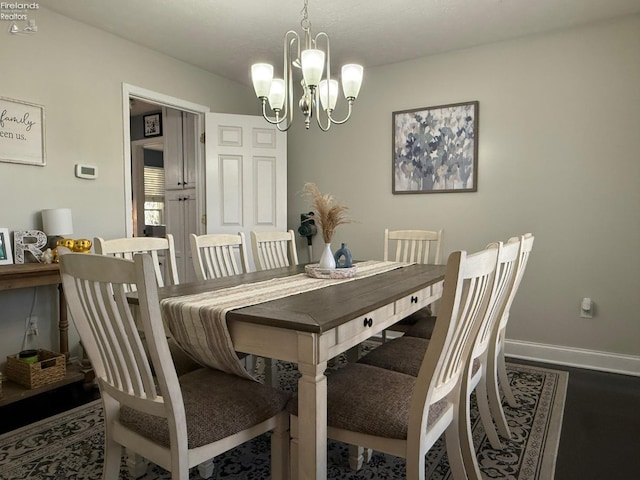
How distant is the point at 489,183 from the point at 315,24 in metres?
1.84

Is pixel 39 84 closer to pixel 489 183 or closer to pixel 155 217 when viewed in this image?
pixel 489 183

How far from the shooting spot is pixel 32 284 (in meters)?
2.47

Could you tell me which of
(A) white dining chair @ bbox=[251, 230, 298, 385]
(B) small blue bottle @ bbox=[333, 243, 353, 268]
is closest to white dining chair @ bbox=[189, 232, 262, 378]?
(A) white dining chair @ bbox=[251, 230, 298, 385]

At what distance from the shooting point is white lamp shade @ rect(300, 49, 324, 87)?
203 cm

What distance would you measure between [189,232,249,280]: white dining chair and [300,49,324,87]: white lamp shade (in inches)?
42.0

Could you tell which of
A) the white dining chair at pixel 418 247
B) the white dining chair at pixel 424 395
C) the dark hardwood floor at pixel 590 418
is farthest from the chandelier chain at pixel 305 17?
the dark hardwood floor at pixel 590 418

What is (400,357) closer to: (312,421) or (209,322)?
(312,421)

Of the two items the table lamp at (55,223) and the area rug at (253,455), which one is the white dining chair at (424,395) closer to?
the area rug at (253,455)

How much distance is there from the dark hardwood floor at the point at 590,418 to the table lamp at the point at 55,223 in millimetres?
993

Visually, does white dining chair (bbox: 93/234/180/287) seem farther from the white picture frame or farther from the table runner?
the white picture frame

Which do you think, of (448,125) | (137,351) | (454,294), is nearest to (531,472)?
(454,294)

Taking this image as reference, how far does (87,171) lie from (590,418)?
359cm

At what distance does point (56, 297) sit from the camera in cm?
293

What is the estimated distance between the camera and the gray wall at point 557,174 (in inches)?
118
